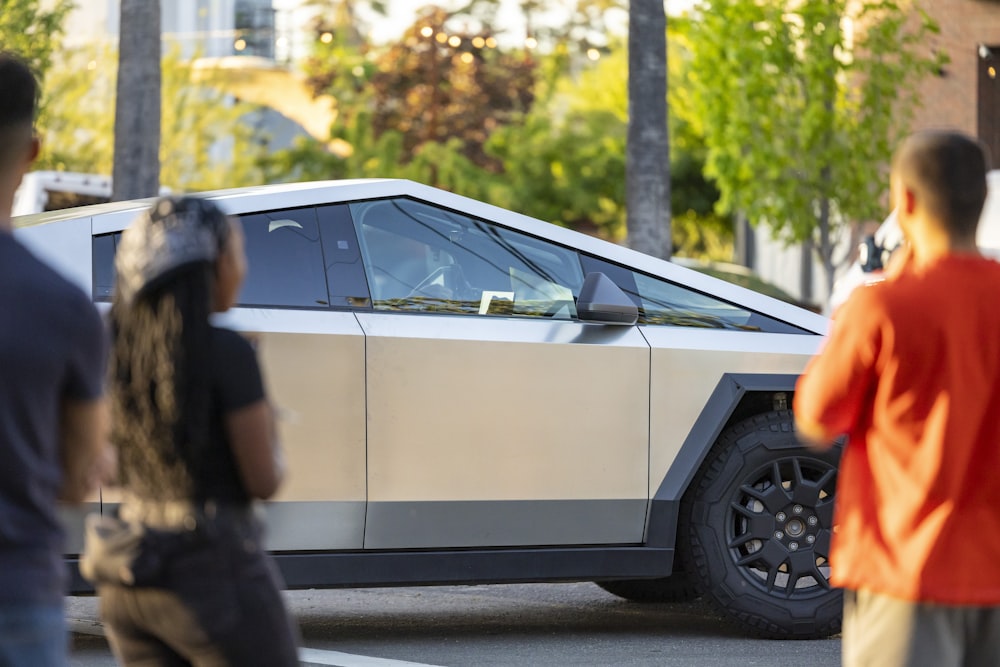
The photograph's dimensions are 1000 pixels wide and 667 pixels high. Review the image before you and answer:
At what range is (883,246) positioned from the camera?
9.45 m

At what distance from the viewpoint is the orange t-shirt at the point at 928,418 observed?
9.68 feet

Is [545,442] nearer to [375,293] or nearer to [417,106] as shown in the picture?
[375,293]

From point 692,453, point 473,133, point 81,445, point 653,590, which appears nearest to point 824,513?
point 692,453

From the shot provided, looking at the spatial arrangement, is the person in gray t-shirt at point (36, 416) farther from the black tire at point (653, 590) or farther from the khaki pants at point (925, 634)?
the black tire at point (653, 590)

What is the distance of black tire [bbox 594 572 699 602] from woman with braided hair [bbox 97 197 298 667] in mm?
4274

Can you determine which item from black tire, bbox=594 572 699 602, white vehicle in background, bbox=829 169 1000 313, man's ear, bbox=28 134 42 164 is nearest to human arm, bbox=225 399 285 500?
man's ear, bbox=28 134 42 164

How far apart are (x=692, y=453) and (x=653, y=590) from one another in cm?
Result: 133

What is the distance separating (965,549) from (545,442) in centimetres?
310

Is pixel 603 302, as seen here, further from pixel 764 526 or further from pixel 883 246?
pixel 883 246

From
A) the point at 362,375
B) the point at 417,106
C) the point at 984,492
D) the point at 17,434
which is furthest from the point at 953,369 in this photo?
the point at 417,106

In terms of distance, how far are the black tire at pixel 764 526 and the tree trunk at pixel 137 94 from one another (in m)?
8.06

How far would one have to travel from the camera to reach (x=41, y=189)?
19422mm

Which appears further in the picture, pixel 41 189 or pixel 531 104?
pixel 531 104

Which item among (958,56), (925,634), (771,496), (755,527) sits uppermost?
(958,56)
